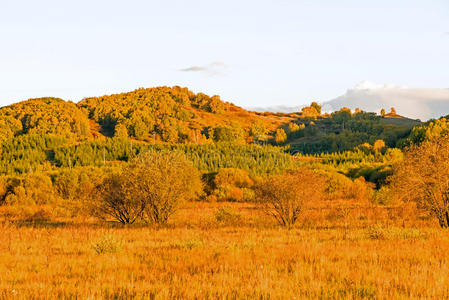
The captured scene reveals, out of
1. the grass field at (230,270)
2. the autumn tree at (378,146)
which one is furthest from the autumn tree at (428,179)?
the autumn tree at (378,146)

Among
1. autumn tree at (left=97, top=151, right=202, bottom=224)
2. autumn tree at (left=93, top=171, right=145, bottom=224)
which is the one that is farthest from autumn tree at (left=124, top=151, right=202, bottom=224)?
autumn tree at (left=93, top=171, right=145, bottom=224)

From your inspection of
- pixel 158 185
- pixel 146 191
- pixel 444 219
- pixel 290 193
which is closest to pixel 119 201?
pixel 146 191

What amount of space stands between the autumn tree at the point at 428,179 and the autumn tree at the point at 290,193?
4986 millimetres

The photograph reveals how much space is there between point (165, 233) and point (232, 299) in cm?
1156

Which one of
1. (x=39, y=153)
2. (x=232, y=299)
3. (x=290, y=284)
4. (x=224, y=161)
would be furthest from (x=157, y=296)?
Answer: (x=39, y=153)

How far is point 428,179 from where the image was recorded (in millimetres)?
18156

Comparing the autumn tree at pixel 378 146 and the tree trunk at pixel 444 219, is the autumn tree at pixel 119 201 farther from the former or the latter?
the autumn tree at pixel 378 146

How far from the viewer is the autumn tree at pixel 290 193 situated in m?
22.4

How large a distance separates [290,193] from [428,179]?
24.2 ft

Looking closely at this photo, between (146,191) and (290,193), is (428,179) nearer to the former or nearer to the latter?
(290,193)

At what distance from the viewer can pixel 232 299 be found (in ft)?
22.0

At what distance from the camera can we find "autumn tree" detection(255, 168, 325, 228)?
883 inches

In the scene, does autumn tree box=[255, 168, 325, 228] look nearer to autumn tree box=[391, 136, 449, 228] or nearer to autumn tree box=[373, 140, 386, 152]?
autumn tree box=[391, 136, 449, 228]

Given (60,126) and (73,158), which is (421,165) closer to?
(73,158)
